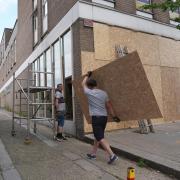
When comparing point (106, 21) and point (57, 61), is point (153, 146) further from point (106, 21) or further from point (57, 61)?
point (57, 61)

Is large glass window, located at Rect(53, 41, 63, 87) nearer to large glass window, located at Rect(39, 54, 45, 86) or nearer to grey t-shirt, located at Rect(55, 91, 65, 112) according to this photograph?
large glass window, located at Rect(39, 54, 45, 86)

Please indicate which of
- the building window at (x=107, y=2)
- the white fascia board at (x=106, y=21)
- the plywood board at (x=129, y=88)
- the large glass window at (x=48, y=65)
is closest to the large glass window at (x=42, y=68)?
the large glass window at (x=48, y=65)

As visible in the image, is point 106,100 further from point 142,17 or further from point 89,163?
point 142,17

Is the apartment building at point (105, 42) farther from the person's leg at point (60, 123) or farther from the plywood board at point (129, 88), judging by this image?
the plywood board at point (129, 88)

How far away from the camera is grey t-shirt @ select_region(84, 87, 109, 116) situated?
6.16 metres

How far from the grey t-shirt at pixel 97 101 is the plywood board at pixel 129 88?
0.83 feet

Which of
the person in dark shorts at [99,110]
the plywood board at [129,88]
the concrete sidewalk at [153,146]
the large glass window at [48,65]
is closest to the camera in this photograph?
the plywood board at [129,88]

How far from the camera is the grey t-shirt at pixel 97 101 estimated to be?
243 inches

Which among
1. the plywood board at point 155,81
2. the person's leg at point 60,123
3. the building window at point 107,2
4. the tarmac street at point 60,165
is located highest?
the building window at point 107,2

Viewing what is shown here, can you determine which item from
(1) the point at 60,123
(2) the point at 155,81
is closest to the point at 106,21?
(2) the point at 155,81

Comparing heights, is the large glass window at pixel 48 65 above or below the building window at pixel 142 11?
below

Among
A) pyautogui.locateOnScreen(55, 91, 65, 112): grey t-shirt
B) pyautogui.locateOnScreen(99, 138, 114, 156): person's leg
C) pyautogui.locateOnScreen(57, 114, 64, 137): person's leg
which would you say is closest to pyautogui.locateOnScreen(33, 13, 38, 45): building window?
pyautogui.locateOnScreen(55, 91, 65, 112): grey t-shirt

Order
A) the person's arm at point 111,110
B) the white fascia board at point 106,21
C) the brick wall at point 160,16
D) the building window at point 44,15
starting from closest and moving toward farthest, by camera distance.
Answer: the person's arm at point 111,110
the white fascia board at point 106,21
the brick wall at point 160,16
the building window at point 44,15

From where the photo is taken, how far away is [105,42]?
10266 mm
